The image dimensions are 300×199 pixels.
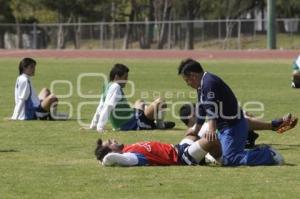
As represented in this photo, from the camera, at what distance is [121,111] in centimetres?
1555

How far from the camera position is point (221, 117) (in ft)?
36.6

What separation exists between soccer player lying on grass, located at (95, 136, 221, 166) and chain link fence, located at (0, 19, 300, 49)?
53.4 metres

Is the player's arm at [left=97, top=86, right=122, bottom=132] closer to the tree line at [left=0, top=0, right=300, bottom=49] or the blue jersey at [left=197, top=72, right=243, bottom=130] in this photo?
the blue jersey at [left=197, top=72, right=243, bottom=130]

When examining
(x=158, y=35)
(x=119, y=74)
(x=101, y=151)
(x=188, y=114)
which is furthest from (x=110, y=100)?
(x=158, y=35)

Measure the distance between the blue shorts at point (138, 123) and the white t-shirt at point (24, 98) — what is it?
8.13ft

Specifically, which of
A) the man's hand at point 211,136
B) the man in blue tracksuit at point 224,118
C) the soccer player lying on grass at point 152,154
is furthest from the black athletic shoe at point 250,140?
the man's hand at point 211,136

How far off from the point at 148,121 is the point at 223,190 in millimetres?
6724

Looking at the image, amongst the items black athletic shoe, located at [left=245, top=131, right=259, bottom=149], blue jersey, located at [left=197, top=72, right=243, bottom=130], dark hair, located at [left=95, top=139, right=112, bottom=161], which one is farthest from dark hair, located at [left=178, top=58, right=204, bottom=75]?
black athletic shoe, located at [left=245, top=131, right=259, bottom=149]

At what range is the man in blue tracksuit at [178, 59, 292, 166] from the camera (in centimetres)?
1091

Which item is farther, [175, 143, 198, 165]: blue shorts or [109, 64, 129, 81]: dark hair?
[109, 64, 129, 81]: dark hair

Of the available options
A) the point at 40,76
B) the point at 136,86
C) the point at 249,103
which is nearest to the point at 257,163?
the point at 249,103

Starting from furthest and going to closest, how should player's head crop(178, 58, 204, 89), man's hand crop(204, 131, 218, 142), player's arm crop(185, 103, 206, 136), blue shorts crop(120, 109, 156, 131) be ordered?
blue shorts crop(120, 109, 156, 131) → player's arm crop(185, 103, 206, 136) → player's head crop(178, 58, 204, 89) → man's hand crop(204, 131, 218, 142)

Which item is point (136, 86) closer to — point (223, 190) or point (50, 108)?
point (50, 108)

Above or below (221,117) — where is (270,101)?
below
